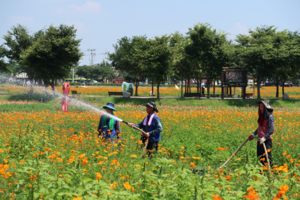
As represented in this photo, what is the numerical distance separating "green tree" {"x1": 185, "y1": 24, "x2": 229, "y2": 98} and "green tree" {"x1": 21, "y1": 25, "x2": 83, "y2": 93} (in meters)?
13.2

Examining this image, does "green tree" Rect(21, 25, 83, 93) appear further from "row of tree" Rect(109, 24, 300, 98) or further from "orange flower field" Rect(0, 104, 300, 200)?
"orange flower field" Rect(0, 104, 300, 200)

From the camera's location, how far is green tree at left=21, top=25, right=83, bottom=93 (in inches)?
1161

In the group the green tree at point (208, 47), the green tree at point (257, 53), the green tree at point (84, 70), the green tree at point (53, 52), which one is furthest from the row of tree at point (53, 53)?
the green tree at point (84, 70)

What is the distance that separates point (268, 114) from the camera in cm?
618

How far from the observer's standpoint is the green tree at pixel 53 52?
2949cm

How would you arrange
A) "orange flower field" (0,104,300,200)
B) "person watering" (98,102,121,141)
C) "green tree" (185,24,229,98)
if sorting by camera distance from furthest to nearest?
"green tree" (185,24,229,98), "person watering" (98,102,121,141), "orange flower field" (0,104,300,200)

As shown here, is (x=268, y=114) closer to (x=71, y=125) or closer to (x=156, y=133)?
(x=156, y=133)

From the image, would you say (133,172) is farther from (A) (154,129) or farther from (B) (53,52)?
(B) (53,52)

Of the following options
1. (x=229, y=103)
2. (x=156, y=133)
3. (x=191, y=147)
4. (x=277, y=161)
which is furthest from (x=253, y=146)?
(x=229, y=103)

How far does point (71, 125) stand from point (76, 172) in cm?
A: 671

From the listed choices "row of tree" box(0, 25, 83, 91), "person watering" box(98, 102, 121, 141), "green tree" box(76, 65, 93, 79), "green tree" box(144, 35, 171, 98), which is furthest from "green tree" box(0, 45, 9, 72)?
"green tree" box(76, 65, 93, 79)

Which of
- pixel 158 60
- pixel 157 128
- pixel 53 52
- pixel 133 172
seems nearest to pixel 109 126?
pixel 157 128

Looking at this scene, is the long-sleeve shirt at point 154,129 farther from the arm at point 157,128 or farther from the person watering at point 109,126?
the person watering at point 109,126

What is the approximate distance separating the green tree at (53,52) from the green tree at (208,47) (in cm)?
1320
